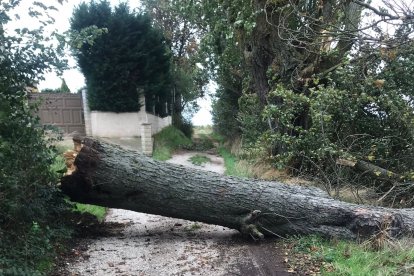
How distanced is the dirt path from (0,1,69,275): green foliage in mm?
573

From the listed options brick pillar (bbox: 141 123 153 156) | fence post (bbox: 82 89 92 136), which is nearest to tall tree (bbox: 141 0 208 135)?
fence post (bbox: 82 89 92 136)

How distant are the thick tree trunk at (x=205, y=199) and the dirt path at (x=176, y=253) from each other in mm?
315

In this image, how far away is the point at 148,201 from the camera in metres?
5.09

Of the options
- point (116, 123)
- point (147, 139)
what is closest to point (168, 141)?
point (116, 123)

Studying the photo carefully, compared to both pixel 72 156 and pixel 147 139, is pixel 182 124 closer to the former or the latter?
pixel 147 139

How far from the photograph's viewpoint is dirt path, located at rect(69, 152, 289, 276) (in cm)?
Result: 411

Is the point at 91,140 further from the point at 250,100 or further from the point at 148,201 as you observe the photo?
the point at 250,100

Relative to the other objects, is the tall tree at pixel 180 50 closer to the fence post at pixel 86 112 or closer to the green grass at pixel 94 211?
the fence post at pixel 86 112

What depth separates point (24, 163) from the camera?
3.93 meters

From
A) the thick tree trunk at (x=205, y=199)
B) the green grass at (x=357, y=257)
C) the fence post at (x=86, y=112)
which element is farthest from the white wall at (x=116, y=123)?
the green grass at (x=357, y=257)

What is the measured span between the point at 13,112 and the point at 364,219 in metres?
4.41

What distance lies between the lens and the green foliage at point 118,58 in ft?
52.8

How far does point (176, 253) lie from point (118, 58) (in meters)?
13.1

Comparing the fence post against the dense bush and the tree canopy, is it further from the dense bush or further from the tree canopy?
the dense bush
